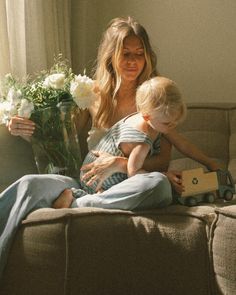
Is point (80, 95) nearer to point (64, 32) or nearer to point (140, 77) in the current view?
point (140, 77)

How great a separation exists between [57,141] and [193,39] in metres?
1.22

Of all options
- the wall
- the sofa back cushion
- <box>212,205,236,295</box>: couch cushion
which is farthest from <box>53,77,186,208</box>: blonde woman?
the wall

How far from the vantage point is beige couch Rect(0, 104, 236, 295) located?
1.43 meters

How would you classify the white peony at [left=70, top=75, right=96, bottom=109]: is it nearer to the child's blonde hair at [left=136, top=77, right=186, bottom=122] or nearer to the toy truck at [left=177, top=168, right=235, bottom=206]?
the child's blonde hair at [left=136, top=77, right=186, bottom=122]

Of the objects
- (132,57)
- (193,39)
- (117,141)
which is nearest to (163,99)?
(117,141)

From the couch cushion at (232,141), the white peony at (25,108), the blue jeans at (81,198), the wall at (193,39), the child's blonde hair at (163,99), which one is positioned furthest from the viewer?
the wall at (193,39)

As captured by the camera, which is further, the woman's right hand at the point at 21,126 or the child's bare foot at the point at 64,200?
the woman's right hand at the point at 21,126

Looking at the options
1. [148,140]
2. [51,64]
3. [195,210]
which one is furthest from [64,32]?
[195,210]

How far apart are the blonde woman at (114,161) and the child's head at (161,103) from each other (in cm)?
18

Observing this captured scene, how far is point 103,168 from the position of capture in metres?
1.78

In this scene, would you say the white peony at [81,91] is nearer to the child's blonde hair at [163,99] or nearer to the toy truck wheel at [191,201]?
the child's blonde hair at [163,99]

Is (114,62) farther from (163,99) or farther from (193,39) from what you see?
(193,39)

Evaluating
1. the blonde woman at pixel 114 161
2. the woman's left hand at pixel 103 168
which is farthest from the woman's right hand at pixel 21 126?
the woman's left hand at pixel 103 168

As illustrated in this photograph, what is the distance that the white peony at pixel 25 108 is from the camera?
180 cm
